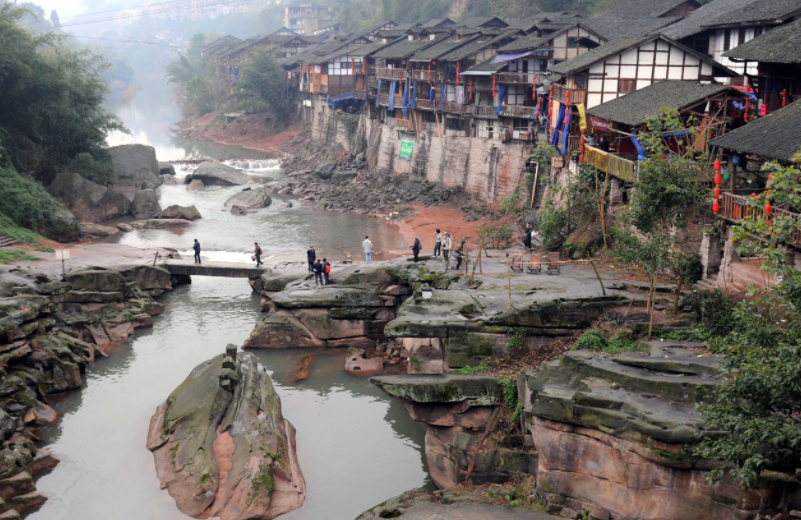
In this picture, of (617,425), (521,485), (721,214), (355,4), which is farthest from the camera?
(355,4)

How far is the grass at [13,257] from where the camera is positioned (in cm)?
4472

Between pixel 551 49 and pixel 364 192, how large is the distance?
22.1 meters

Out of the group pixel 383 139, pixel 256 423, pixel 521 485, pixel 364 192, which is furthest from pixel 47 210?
pixel 521 485

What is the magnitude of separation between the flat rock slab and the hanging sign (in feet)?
159

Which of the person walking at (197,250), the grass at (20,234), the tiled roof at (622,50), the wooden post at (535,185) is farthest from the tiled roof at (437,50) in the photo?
the grass at (20,234)

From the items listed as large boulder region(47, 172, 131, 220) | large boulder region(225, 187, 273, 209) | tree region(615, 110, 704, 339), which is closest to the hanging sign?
large boulder region(225, 187, 273, 209)

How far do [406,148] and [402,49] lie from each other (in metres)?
9.08

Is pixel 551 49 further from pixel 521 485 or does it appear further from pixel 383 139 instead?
pixel 521 485

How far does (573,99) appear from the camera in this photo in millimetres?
45719

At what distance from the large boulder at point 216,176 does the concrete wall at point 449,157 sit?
38.7ft

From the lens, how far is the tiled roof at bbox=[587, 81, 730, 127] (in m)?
35.6

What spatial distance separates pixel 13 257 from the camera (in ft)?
150

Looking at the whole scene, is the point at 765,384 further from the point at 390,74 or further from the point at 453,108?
the point at 390,74

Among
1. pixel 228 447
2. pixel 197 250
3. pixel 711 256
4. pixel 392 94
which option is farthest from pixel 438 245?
pixel 392 94
